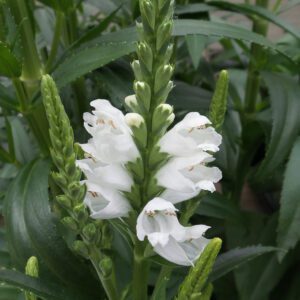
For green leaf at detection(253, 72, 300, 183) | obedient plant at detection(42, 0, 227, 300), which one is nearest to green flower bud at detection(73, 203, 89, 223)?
obedient plant at detection(42, 0, 227, 300)

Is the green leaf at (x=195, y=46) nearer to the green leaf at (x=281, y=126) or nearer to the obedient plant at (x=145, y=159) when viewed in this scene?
the green leaf at (x=281, y=126)

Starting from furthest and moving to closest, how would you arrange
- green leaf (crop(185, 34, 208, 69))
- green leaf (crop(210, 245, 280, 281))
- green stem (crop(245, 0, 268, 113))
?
green stem (crop(245, 0, 268, 113)) → green leaf (crop(185, 34, 208, 69)) → green leaf (crop(210, 245, 280, 281))

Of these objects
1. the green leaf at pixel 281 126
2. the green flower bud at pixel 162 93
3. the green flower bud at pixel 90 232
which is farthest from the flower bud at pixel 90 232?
the green leaf at pixel 281 126

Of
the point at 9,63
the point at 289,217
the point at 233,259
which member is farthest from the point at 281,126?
the point at 9,63

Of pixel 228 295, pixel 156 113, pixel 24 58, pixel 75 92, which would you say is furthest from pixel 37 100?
pixel 228 295

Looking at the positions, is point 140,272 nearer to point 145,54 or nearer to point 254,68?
point 145,54

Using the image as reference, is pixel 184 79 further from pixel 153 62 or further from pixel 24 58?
pixel 153 62

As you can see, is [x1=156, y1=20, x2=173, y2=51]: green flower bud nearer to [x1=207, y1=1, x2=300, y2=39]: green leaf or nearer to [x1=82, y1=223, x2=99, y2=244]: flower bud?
[x1=82, y1=223, x2=99, y2=244]: flower bud

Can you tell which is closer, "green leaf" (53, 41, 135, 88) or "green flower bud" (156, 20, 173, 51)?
"green flower bud" (156, 20, 173, 51)
